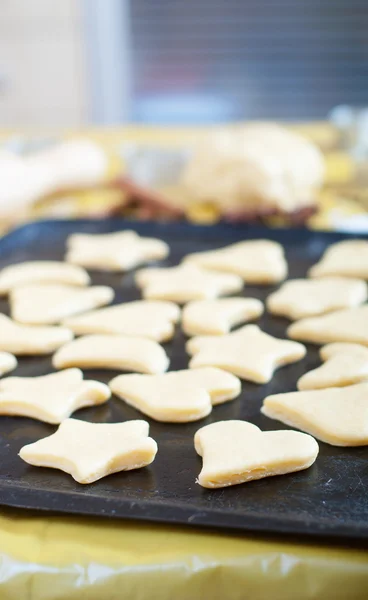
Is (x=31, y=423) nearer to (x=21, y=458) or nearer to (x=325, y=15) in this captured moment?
(x=21, y=458)

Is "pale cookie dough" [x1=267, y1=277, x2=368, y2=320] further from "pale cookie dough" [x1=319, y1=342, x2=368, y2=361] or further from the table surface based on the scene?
the table surface

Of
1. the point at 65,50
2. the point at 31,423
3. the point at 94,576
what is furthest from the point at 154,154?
the point at 65,50

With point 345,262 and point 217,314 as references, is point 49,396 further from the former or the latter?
point 345,262

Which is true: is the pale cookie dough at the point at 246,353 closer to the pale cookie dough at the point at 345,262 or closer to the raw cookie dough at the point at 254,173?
the pale cookie dough at the point at 345,262

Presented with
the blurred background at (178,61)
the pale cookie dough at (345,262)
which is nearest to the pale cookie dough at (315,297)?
the pale cookie dough at (345,262)

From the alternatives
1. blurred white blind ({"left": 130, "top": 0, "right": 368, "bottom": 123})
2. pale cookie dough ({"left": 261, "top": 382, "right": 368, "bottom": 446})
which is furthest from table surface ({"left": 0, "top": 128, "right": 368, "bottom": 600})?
blurred white blind ({"left": 130, "top": 0, "right": 368, "bottom": 123})

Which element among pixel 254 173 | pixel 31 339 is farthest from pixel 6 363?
pixel 254 173
